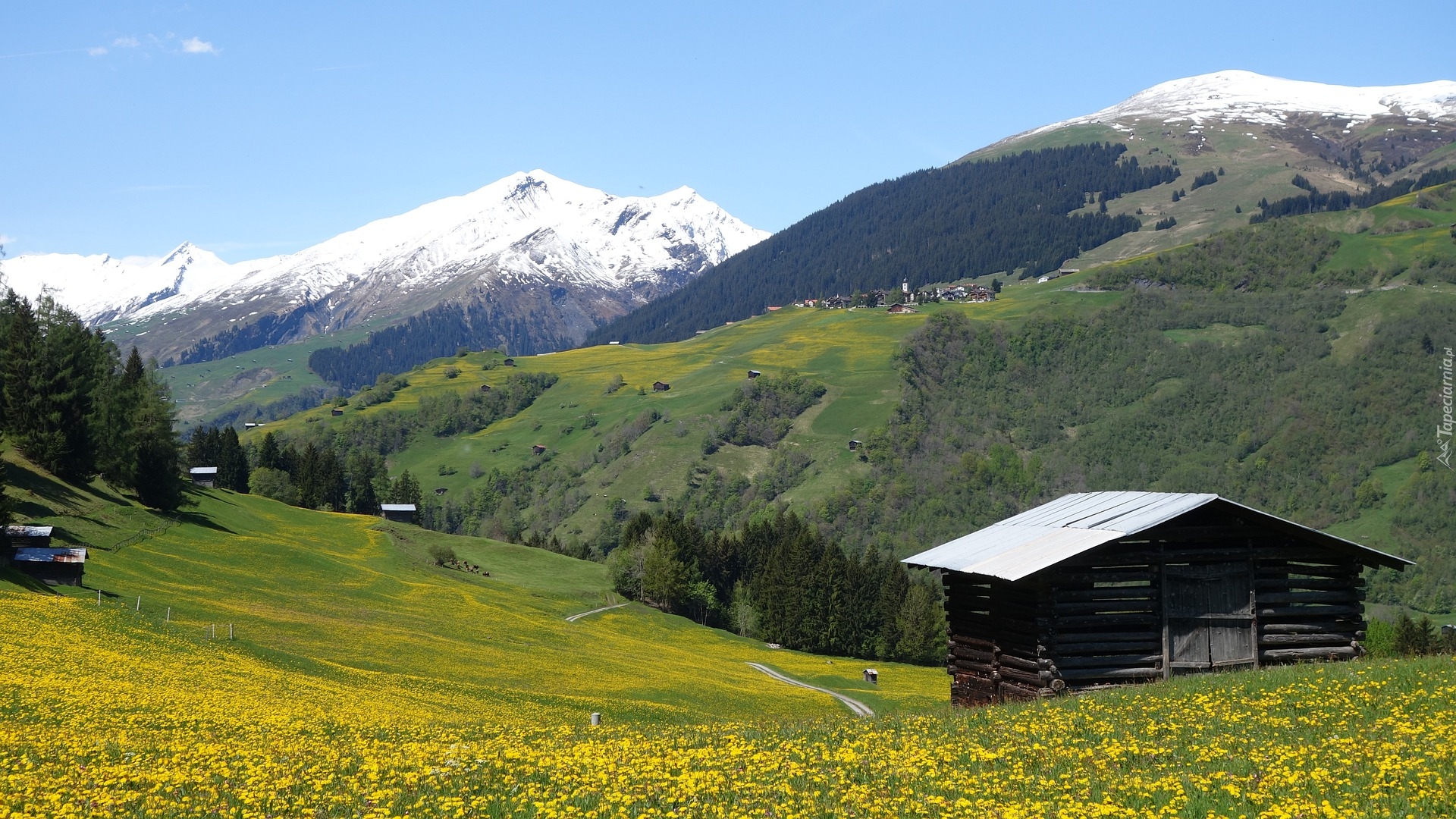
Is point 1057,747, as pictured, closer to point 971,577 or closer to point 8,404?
point 971,577

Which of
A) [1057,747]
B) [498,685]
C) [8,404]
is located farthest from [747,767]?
[8,404]

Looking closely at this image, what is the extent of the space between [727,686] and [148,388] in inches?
3080

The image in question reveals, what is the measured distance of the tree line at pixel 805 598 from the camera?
121 meters

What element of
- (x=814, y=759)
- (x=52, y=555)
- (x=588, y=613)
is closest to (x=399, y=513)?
(x=588, y=613)

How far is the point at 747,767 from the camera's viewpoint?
57.2 ft

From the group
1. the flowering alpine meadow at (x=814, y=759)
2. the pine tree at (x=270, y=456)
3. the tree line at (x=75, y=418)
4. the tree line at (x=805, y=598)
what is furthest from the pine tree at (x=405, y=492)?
the flowering alpine meadow at (x=814, y=759)

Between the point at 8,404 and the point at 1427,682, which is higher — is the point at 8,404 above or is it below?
above

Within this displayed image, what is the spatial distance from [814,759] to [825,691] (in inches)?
2300

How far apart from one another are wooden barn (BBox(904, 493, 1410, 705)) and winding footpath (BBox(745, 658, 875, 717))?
2097 cm

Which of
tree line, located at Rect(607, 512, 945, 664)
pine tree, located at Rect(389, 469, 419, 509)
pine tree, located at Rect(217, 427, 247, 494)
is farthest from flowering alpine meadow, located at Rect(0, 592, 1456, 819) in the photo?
pine tree, located at Rect(389, 469, 419, 509)

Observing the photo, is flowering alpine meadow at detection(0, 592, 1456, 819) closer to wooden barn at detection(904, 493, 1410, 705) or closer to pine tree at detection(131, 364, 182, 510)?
wooden barn at detection(904, 493, 1410, 705)

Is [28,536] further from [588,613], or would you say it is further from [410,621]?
[588,613]

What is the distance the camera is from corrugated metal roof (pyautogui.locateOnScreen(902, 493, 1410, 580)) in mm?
30938

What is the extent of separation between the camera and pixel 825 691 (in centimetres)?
7469
